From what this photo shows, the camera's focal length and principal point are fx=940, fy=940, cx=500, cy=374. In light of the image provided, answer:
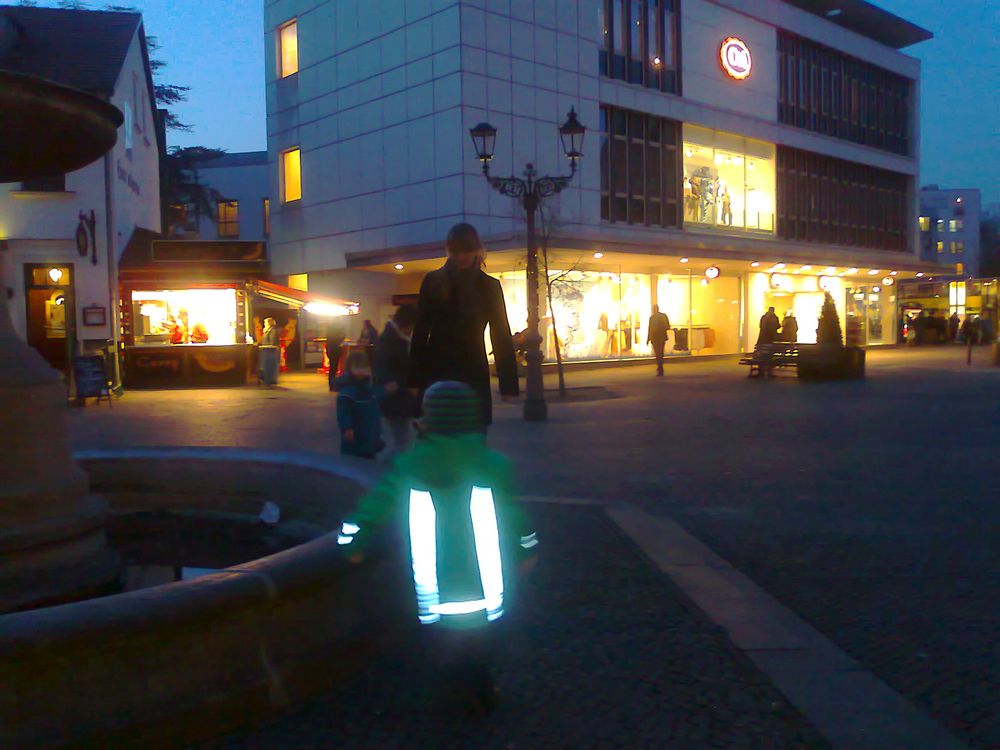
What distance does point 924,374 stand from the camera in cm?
2422

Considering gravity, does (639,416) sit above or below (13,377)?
below

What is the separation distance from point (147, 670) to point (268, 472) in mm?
3622

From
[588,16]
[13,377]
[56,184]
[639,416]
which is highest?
[588,16]

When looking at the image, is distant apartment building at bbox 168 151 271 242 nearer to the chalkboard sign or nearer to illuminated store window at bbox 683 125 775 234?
illuminated store window at bbox 683 125 775 234

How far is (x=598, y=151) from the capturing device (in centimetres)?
3050


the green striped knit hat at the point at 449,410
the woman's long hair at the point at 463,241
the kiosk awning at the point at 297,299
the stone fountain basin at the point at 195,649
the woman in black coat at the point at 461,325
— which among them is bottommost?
the stone fountain basin at the point at 195,649

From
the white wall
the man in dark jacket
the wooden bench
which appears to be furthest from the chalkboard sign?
the wooden bench

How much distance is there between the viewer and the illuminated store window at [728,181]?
34031 mm

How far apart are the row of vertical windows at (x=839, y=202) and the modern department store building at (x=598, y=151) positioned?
15 cm

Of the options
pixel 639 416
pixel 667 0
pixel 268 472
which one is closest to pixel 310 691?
pixel 268 472

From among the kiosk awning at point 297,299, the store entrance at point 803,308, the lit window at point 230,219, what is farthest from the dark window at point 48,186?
the lit window at point 230,219

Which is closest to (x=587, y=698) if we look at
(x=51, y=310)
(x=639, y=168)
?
(x=51, y=310)

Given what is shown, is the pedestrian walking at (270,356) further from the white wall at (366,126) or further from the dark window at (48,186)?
the white wall at (366,126)

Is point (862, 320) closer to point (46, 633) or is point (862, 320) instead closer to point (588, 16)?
point (588, 16)
